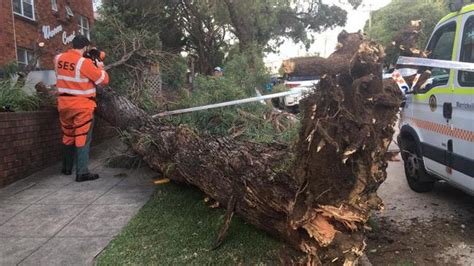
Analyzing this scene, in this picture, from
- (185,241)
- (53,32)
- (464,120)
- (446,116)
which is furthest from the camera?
(53,32)

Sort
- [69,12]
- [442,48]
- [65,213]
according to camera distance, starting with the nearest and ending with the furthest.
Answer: [65,213], [442,48], [69,12]

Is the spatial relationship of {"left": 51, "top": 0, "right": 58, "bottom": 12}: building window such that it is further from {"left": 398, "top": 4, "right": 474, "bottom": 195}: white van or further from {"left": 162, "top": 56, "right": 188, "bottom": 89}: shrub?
{"left": 398, "top": 4, "right": 474, "bottom": 195}: white van

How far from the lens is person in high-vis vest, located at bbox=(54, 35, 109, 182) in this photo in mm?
6250

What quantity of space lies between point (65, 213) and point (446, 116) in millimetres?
4283

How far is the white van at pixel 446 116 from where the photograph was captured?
4441 millimetres

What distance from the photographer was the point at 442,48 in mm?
5250

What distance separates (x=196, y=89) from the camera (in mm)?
7781

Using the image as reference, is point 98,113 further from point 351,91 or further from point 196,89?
point 351,91

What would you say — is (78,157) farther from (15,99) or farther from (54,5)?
(54,5)

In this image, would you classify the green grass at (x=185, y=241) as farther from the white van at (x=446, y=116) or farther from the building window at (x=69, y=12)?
the building window at (x=69, y=12)

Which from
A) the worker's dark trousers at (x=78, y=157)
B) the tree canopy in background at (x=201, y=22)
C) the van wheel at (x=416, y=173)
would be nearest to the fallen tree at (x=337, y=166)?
the van wheel at (x=416, y=173)

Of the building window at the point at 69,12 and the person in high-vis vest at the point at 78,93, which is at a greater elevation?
the building window at the point at 69,12

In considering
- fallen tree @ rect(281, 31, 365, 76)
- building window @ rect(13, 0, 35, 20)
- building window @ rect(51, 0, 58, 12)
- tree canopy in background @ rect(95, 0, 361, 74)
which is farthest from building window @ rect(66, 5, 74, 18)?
fallen tree @ rect(281, 31, 365, 76)

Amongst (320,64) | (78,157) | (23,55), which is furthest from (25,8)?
(320,64)
